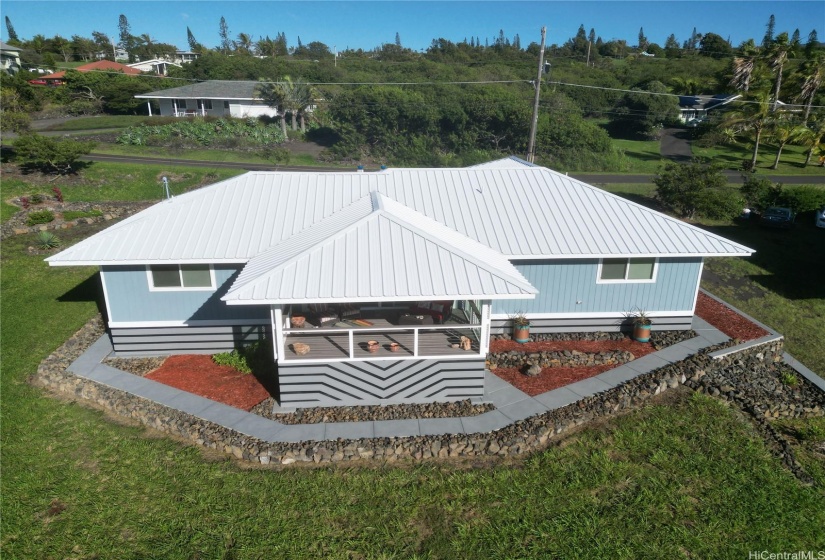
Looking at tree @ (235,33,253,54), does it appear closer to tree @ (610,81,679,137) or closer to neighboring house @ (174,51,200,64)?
neighboring house @ (174,51,200,64)

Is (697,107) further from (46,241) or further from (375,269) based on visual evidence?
(46,241)

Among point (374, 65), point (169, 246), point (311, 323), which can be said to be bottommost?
point (311, 323)

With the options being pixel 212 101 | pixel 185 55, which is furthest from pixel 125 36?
pixel 212 101

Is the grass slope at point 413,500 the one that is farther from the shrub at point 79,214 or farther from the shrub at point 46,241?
the shrub at point 79,214

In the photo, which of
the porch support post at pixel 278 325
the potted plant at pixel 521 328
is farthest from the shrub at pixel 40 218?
the potted plant at pixel 521 328

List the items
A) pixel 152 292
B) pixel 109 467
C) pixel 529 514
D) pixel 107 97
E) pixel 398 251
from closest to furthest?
pixel 529 514, pixel 109 467, pixel 398 251, pixel 152 292, pixel 107 97

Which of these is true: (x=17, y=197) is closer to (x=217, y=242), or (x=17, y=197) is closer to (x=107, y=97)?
(x=217, y=242)

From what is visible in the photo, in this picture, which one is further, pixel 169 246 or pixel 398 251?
pixel 169 246

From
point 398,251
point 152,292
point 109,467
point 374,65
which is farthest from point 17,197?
point 374,65
